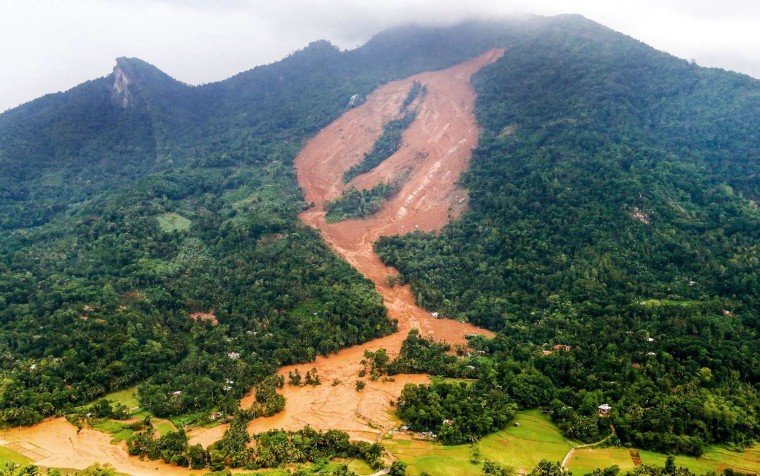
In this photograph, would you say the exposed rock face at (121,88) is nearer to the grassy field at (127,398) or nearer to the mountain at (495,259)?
the mountain at (495,259)

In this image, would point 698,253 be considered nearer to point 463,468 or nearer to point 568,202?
point 568,202

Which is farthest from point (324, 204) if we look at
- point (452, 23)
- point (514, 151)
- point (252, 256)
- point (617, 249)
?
point (452, 23)

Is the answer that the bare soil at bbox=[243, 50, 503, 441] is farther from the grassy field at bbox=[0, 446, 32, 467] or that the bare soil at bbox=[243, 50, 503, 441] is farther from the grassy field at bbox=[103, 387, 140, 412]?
the grassy field at bbox=[0, 446, 32, 467]

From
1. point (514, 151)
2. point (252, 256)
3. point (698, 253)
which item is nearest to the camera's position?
point (698, 253)

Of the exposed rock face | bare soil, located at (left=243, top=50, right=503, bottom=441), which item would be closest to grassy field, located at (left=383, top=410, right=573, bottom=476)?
bare soil, located at (left=243, top=50, right=503, bottom=441)

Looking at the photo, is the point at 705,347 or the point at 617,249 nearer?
the point at 705,347

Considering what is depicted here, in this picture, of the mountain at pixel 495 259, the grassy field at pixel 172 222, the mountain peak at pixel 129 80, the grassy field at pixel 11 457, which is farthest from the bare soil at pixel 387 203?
the mountain peak at pixel 129 80

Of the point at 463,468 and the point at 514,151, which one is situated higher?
the point at 514,151
